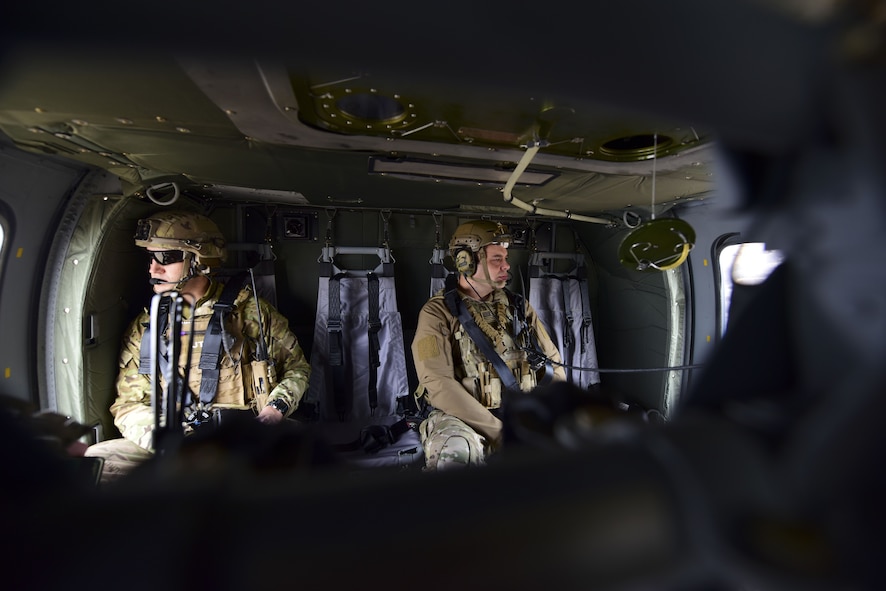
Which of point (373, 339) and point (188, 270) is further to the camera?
point (373, 339)

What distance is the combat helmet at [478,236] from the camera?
297cm

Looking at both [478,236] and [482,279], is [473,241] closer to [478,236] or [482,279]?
[478,236]

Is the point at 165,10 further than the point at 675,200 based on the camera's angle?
No

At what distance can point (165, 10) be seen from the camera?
0.21m

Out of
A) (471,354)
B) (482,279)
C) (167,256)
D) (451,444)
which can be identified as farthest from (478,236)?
(167,256)

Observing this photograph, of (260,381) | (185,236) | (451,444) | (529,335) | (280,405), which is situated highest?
(185,236)

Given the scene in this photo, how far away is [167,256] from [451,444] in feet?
6.79

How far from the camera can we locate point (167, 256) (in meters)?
2.38

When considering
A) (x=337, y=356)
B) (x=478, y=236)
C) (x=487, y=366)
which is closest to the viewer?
(x=487, y=366)

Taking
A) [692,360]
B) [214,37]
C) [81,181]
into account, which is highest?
[81,181]

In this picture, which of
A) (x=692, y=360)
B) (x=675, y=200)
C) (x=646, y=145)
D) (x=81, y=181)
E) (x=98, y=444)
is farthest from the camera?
(x=692, y=360)

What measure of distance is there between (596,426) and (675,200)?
298 centimetres

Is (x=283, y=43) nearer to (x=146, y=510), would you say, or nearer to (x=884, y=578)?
(x=146, y=510)

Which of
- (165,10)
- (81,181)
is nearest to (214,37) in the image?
(165,10)
